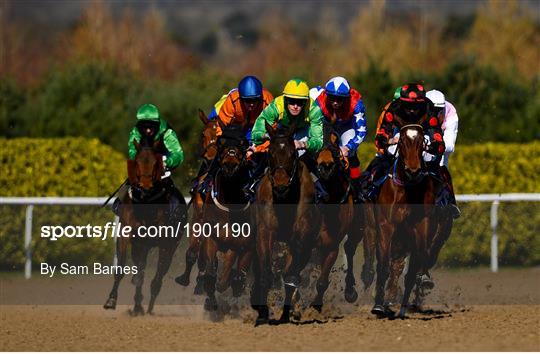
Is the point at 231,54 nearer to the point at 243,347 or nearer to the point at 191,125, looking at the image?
the point at 191,125

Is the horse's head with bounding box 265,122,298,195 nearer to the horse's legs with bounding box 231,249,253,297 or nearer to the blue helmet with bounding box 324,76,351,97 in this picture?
the horse's legs with bounding box 231,249,253,297

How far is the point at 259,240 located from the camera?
8.45 m

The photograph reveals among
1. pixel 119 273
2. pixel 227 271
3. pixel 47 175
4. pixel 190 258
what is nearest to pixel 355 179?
pixel 227 271

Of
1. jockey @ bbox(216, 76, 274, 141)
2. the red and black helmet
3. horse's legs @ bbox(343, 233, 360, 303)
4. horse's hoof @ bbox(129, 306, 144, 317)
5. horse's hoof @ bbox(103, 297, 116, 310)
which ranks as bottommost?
horse's hoof @ bbox(129, 306, 144, 317)

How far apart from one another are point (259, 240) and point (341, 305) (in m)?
2.05

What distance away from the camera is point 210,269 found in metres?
9.24

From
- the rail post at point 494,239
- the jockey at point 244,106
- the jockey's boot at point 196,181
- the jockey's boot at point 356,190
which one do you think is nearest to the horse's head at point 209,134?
the jockey's boot at point 196,181

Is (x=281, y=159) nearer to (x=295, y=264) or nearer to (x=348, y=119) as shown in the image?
(x=295, y=264)

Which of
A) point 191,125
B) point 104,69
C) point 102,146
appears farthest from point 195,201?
point 104,69

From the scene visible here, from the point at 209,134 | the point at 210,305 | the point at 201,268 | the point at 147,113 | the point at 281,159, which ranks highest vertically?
the point at 147,113

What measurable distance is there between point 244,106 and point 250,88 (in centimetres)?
25

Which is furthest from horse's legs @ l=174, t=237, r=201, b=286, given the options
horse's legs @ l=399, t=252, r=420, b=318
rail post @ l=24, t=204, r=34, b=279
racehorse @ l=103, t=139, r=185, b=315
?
rail post @ l=24, t=204, r=34, b=279

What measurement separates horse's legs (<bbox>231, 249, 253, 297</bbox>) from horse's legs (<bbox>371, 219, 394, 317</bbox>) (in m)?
0.97

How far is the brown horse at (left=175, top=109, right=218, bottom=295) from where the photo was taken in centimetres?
959
